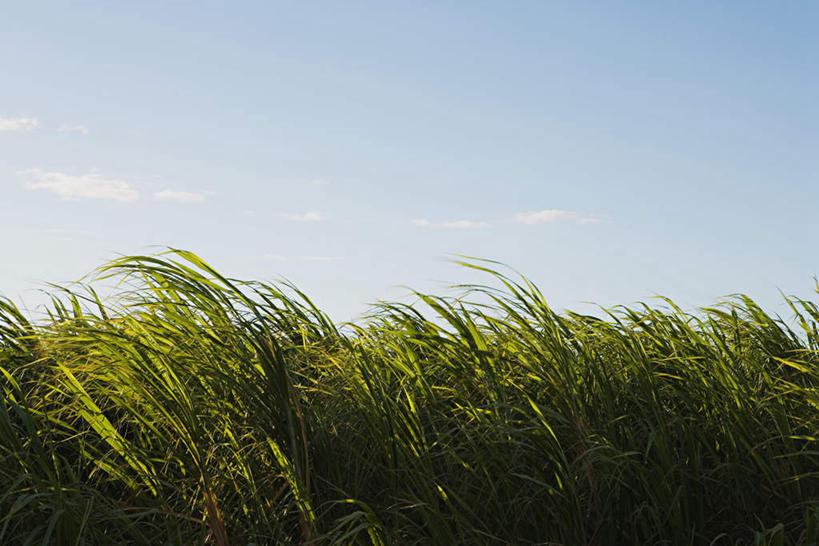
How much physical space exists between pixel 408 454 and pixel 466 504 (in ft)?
1.14

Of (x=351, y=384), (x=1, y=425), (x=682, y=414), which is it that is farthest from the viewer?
(x=682, y=414)

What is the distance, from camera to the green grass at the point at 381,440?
9.85 ft

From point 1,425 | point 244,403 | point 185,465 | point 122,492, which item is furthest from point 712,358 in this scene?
point 1,425

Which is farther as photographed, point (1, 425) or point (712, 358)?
point (712, 358)

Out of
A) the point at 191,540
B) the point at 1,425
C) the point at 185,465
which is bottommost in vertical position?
the point at 191,540

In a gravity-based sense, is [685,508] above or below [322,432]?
below

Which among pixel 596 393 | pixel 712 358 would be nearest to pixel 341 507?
pixel 596 393

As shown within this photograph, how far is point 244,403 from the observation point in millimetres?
3227

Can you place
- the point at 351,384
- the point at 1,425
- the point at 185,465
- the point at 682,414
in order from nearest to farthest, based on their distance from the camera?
the point at 1,425 < the point at 185,465 < the point at 351,384 < the point at 682,414

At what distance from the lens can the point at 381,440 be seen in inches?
129

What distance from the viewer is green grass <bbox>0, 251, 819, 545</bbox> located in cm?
300

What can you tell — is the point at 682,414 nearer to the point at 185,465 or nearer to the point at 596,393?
the point at 596,393

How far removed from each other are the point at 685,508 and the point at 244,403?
1920 mm

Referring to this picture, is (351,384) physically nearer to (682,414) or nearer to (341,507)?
(341,507)
